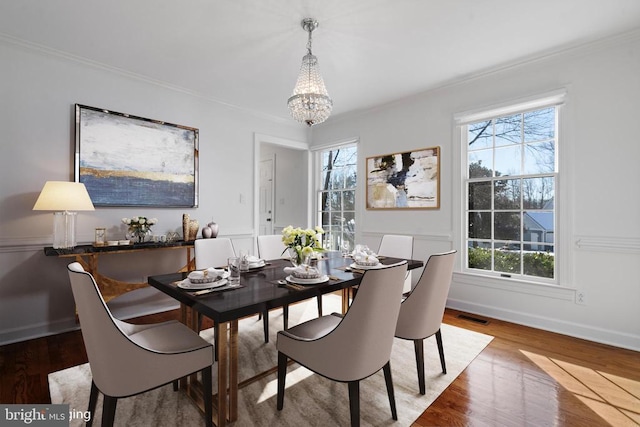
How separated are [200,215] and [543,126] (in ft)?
13.2

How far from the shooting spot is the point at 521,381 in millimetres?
2104

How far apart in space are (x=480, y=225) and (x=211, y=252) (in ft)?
9.72

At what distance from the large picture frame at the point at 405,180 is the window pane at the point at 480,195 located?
0.38 metres

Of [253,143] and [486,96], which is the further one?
[253,143]

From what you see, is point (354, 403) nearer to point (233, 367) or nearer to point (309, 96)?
point (233, 367)

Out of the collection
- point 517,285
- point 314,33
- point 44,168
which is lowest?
point 517,285

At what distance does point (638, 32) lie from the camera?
2537 millimetres

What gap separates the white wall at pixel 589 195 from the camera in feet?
8.56

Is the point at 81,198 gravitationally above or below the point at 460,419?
above

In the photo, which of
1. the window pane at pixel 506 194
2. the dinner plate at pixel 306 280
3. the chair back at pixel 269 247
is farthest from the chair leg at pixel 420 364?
the window pane at pixel 506 194

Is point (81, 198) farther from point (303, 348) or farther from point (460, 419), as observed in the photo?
point (460, 419)

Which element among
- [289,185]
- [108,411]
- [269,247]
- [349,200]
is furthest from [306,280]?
[289,185]

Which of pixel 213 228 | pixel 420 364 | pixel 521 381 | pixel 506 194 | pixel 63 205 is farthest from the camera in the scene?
pixel 213 228

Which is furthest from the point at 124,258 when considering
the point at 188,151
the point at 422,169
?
the point at 422,169
